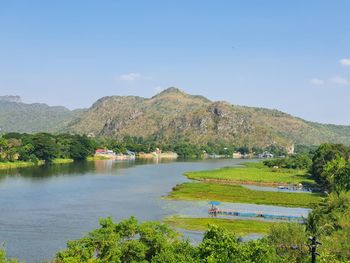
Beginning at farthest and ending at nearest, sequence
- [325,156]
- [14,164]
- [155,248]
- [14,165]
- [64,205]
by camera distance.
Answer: [14,164], [14,165], [325,156], [64,205], [155,248]

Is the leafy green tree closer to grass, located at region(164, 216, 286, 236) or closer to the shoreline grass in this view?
grass, located at region(164, 216, 286, 236)

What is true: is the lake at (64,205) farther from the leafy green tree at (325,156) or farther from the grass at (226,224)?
the leafy green tree at (325,156)

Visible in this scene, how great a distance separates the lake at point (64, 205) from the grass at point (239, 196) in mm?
5655

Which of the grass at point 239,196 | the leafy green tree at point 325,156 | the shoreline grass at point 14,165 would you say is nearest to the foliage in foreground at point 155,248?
the grass at point 239,196

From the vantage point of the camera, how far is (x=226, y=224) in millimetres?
84250

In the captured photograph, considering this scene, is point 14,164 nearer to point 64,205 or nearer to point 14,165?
point 14,165

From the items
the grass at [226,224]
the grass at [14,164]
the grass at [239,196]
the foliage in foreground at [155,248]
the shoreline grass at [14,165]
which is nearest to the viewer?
the foliage in foreground at [155,248]

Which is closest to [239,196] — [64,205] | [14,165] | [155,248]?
[64,205]

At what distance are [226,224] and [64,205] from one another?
3528 centimetres

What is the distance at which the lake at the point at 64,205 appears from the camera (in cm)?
6834

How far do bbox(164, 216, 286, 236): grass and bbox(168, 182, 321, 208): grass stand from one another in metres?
26.4

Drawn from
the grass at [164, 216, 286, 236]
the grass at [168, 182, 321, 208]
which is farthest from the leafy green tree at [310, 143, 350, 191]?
the grass at [164, 216, 286, 236]

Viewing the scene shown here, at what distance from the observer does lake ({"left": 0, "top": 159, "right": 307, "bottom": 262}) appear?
68.3 m

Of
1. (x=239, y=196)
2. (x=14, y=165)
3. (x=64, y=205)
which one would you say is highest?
(x=14, y=165)
